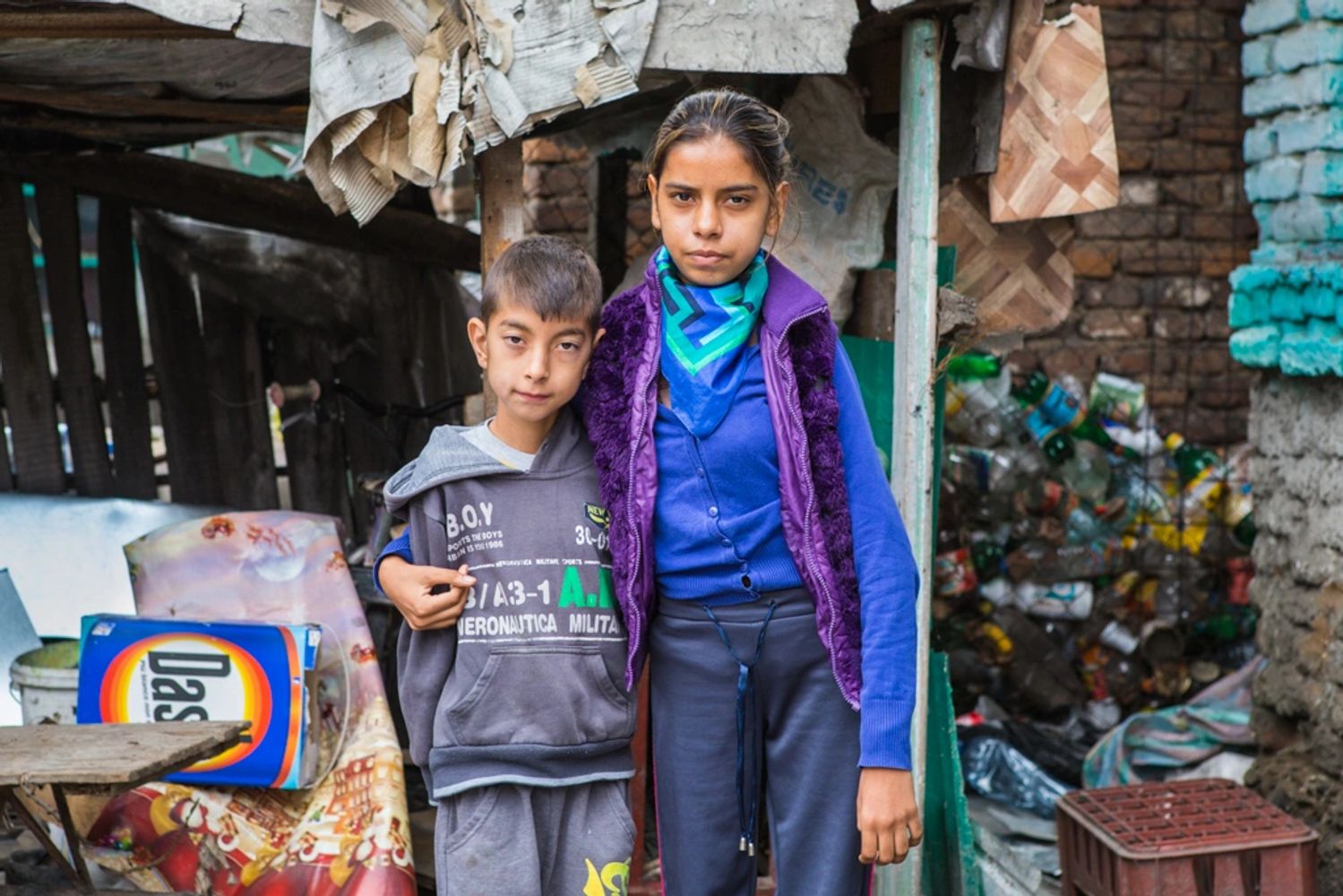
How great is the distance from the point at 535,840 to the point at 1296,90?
3.46m

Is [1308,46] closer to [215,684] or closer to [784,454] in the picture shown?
[784,454]

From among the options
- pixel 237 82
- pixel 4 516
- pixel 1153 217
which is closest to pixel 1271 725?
pixel 1153 217

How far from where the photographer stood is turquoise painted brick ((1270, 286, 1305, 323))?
435 centimetres

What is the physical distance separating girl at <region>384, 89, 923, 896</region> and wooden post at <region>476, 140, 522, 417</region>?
908 millimetres

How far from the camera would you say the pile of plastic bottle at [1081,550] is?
610cm

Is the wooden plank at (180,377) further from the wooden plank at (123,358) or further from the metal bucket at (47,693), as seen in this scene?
the metal bucket at (47,693)

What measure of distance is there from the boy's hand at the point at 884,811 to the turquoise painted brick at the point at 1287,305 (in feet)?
9.02

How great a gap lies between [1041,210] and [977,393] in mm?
2802

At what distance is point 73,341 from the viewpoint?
505 centimetres

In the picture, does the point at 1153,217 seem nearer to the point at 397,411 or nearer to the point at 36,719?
the point at 397,411

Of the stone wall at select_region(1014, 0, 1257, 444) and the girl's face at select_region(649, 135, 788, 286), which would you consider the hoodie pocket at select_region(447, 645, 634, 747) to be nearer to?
the girl's face at select_region(649, 135, 788, 286)

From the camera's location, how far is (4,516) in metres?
4.86

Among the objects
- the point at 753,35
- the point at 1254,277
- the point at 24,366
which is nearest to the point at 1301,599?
the point at 1254,277

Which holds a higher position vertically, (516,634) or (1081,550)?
(516,634)
